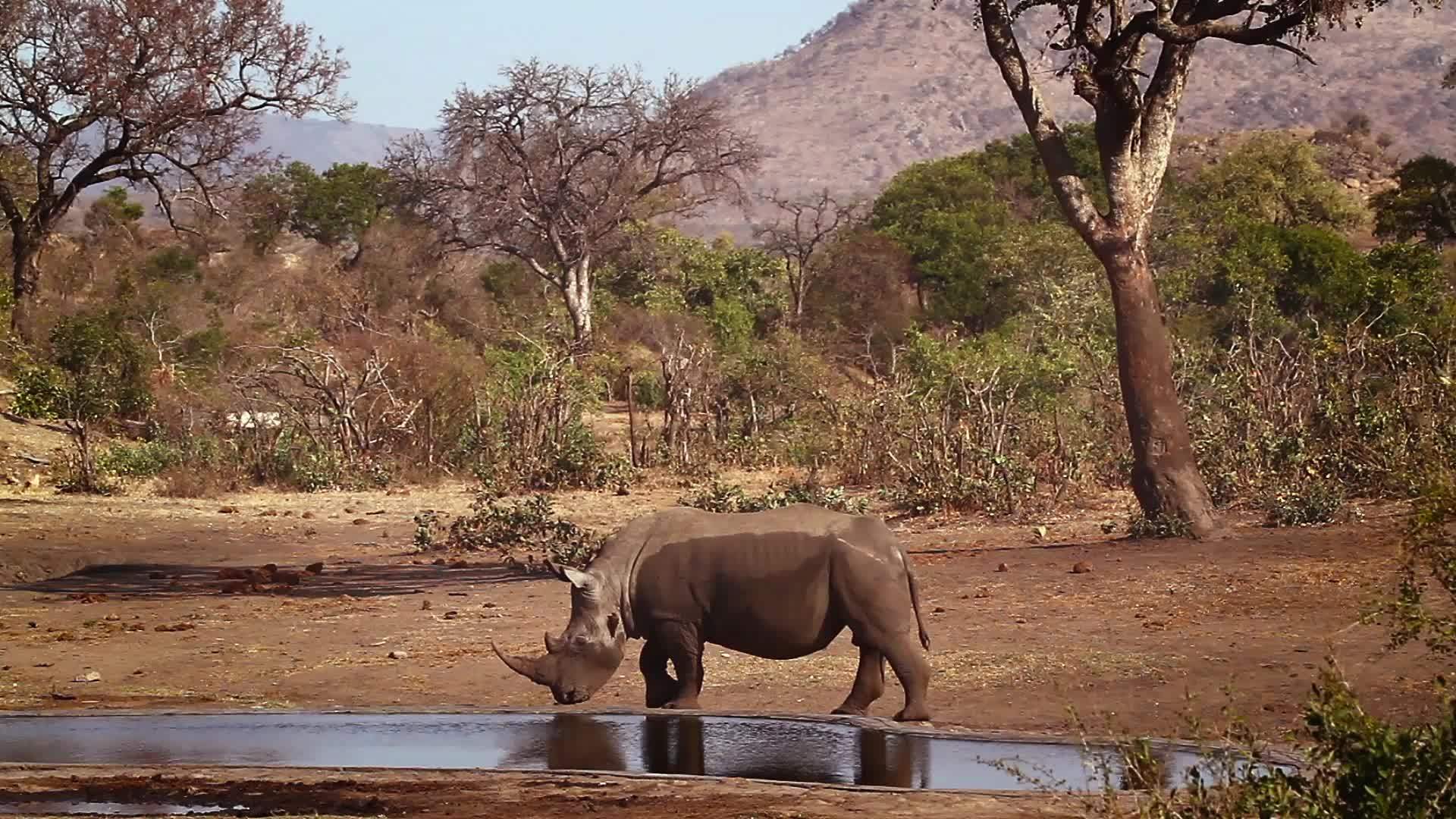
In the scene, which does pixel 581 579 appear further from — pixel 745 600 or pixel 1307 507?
pixel 1307 507

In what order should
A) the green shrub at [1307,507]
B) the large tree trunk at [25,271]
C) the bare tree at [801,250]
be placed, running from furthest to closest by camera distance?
the bare tree at [801,250] → the large tree trunk at [25,271] → the green shrub at [1307,507]

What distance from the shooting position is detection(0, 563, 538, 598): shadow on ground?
1404 cm

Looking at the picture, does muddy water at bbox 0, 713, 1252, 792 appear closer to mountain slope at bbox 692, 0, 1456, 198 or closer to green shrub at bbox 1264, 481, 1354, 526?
green shrub at bbox 1264, 481, 1354, 526

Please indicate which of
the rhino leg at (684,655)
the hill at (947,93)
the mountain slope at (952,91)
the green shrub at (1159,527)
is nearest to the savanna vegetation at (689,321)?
the green shrub at (1159,527)

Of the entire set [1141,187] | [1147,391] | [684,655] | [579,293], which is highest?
[579,293]

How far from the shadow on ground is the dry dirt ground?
5 cm

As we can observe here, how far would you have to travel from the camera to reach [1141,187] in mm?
15805

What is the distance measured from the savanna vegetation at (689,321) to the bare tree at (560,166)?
0.32 ft

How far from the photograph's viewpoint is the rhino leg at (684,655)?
8.58 meters

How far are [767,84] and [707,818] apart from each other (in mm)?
165814

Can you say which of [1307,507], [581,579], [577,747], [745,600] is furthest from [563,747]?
[1307,507]

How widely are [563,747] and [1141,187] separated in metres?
9.49

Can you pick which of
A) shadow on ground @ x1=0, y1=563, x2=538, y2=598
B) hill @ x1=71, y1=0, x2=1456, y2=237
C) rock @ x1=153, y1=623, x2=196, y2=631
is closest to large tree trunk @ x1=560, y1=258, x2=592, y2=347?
shadow on ground @ x1=0, y1=563, x2=538, y2=598

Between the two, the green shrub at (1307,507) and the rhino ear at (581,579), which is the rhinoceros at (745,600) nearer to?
the rhino ear at (581,579)
